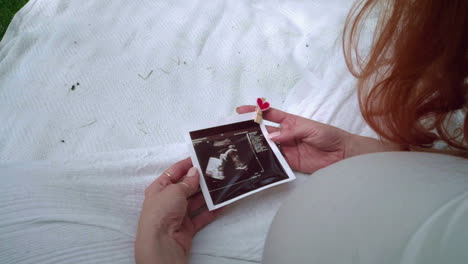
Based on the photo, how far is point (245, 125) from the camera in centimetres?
87

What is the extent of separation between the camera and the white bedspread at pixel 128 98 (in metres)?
0.62

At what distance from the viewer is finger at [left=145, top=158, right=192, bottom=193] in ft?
2.29

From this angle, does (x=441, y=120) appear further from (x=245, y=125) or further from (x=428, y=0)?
(x=245, y=125)

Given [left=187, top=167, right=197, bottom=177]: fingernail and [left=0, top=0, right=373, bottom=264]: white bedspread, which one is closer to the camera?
[left=0, top=0, right=373, bottom=264]: white bedspread

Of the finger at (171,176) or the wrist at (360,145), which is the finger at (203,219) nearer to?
the finger at (171,176)

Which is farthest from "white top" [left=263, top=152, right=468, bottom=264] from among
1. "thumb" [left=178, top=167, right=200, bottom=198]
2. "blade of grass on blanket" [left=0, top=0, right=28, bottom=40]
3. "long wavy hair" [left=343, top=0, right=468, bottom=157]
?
"blade of grass on blanket" [left=0, top=0, right=28, bottom=40]

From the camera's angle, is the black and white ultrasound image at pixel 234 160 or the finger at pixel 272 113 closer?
the black and white ultrasound image at pixel 234 160

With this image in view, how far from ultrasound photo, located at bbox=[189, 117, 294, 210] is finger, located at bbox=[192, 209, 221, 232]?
36 mm

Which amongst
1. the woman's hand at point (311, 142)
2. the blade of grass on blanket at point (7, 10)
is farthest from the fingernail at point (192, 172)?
the blade of grass on blanket at point (7, 10)

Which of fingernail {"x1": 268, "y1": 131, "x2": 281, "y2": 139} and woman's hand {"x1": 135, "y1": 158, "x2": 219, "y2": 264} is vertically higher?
fingernail {"x1": 268, "y1": 131, "x2": 281, "y2": 139}

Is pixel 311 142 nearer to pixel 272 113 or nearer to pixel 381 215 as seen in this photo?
pixel 272 113

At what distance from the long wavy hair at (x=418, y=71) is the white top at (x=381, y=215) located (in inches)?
6.3

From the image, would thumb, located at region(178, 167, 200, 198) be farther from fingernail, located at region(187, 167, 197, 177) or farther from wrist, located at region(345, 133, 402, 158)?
wrist, located at region(345, 133, 402, 158)

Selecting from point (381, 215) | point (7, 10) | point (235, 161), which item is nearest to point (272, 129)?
point (235, 161)
